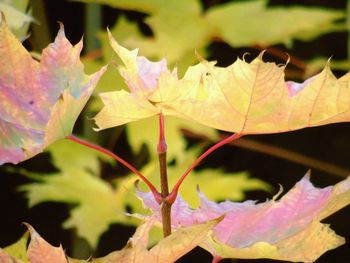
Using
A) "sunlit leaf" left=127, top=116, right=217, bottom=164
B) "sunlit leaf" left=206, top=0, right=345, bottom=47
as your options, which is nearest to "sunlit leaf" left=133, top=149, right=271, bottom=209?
"sunlit leaf" left=127, top=116, right=217, bottom=164

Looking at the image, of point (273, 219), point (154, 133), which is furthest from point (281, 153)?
point (273, 219)

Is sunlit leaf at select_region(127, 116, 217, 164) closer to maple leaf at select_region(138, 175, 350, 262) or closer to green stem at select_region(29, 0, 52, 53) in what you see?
green stem at select_region(29, 0, 52, 53)

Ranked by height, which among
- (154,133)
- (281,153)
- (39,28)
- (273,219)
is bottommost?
(281,153)

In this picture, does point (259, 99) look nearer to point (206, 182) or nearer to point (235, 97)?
point (235, 97)

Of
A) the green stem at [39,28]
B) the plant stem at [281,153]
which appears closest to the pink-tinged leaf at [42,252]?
the green stem at [39,28]

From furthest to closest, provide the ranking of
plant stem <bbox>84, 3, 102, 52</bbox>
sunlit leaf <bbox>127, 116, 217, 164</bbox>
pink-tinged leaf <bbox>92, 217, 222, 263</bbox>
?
1. plant stem <bbox>84, 3, 102, 52</bbox>
2. sunlit leaf <bbox>127, 116, 217, 164</bbox>
3. pink-tinged leaf <bbox>92, 217, 222, 263</bbox>

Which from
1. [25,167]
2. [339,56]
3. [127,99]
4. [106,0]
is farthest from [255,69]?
[339,56]

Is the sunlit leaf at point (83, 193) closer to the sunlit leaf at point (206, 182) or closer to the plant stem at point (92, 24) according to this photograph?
the sunlit leaf at point (206, 182)

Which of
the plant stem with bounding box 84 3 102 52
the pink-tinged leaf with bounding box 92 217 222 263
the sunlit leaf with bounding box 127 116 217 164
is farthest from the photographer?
the plant stem with bounding box 84 3 102 52
